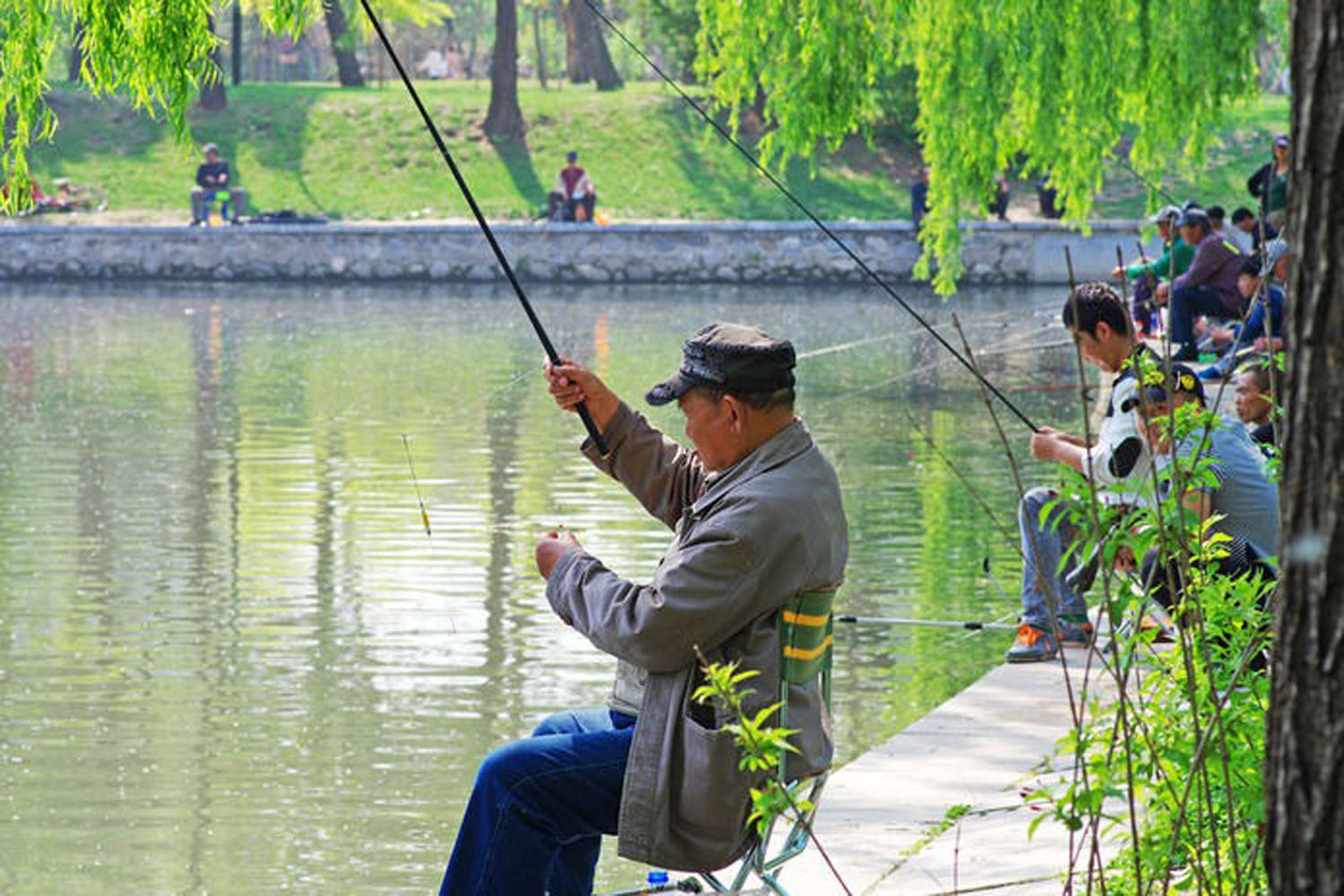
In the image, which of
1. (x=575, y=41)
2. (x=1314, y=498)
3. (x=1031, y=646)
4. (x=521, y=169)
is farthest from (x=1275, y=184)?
(x=575, y=41)

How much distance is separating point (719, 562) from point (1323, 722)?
1652 mm

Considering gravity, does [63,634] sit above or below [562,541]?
below

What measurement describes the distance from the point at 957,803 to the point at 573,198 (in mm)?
30902

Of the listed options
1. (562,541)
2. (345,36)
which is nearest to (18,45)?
(562,541)

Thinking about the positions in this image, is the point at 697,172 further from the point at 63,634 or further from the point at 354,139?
the point at 63,634

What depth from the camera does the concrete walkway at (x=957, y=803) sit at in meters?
5.25

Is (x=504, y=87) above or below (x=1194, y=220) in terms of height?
below

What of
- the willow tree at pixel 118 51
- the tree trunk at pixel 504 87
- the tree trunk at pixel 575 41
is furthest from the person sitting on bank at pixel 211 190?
the willow tree at pixel 118 51

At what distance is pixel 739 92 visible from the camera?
472 inches

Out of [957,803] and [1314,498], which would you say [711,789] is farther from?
[957,803]

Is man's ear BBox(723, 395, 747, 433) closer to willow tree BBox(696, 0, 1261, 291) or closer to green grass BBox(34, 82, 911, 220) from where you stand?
willow tree BBox(696, 0, 1261, 291)

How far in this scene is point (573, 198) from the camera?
1437 inches

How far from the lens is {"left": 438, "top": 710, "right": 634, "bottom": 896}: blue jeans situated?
13.3 ft

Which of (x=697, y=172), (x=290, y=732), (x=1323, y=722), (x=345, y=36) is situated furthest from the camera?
(x=345, y=36)
